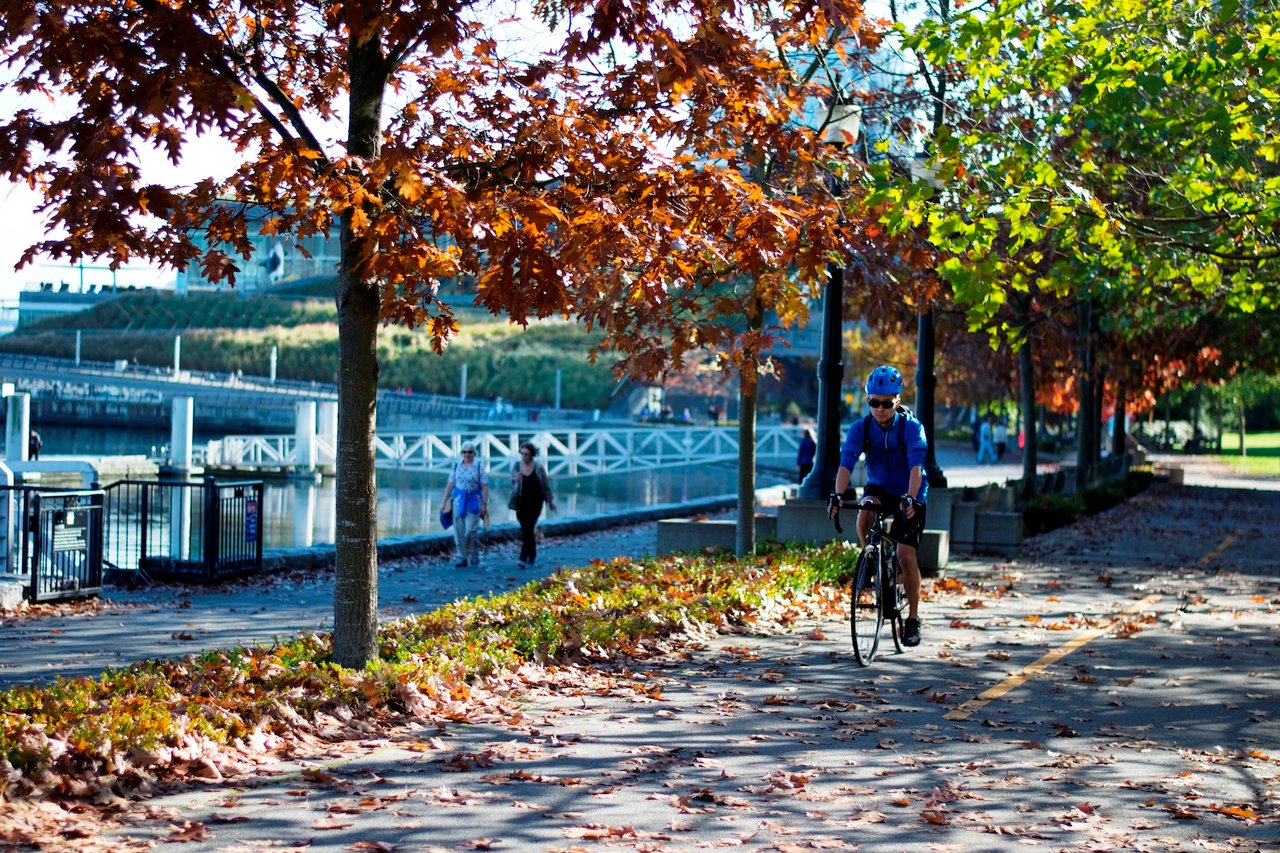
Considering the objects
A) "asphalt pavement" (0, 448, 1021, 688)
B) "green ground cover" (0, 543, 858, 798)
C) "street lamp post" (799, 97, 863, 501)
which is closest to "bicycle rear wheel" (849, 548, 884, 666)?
"green ground cover" (0, 543, 858, 798)

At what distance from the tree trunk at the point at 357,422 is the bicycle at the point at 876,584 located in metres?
3.19

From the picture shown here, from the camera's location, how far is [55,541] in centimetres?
1420

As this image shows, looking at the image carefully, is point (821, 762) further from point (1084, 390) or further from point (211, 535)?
point (1084, 390)

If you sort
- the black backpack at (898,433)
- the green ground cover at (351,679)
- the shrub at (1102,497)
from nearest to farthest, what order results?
the green ground cover at (351,679)
the black backpack at (898,433)
the shrub at (1102,497)

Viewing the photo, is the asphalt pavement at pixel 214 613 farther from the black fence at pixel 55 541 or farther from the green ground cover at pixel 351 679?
the green ground cover at pixel 351 679

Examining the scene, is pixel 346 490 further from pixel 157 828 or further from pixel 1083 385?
pixel 1083 385

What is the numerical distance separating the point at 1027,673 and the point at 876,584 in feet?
3.87

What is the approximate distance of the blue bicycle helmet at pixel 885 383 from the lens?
10094 millimetres

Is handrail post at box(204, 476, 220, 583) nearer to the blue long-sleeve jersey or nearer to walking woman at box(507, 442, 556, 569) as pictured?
walking woman at box(507, 442, 556, 569)

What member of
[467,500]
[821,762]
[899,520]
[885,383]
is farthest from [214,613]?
[821,762]

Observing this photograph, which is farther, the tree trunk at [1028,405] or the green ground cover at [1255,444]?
the green ground cover at [1255,444]

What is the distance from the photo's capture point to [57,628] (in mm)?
12461

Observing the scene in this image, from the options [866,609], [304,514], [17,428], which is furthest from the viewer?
[17,428]

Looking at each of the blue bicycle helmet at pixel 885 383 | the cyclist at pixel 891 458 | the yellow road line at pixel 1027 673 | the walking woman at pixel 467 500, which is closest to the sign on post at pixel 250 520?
the walking woman at pixel 467 500
